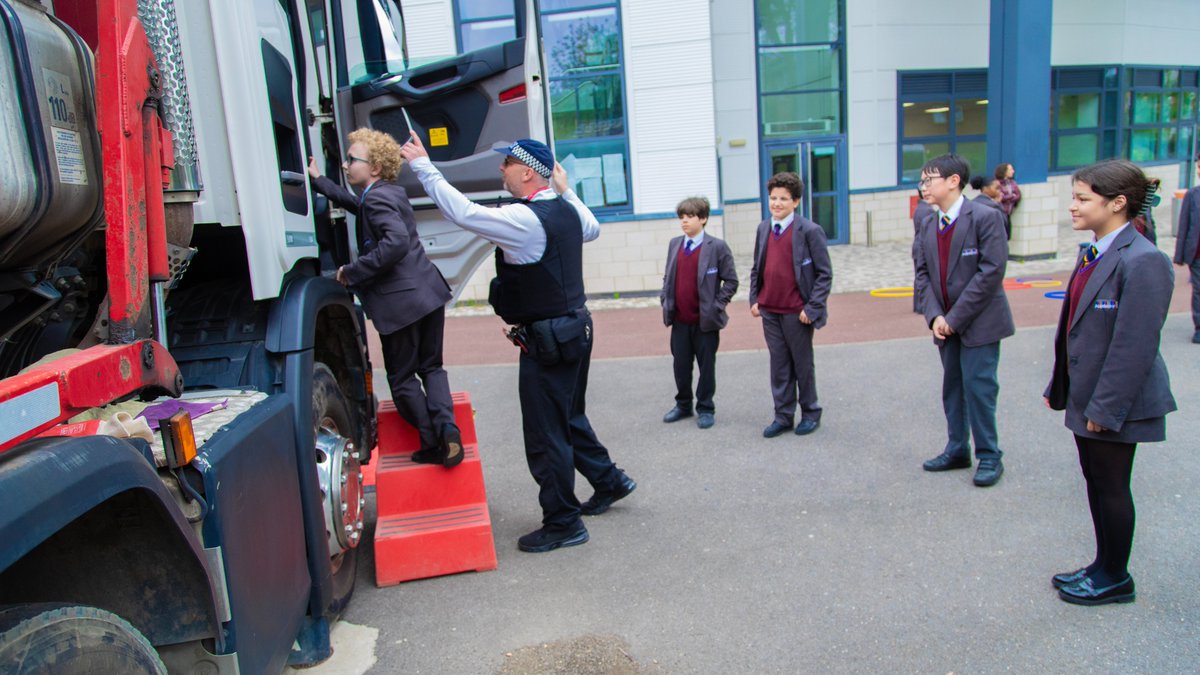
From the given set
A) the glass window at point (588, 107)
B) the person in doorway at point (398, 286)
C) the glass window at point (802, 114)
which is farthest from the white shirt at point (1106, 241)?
the glass window at point (802, 114)

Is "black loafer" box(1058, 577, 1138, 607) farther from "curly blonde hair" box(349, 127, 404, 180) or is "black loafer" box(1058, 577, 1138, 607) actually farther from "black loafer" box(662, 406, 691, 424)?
"curly blonde hair" box(349, 127, 404, 180)

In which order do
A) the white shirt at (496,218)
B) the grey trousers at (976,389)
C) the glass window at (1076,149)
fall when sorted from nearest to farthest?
the white shirt at (496,218) < the grey trousers at (976,389) < the glass window at (1076,149)

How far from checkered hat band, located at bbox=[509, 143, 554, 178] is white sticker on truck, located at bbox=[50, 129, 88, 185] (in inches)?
84.2

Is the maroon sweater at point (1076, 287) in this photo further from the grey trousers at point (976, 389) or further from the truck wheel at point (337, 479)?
the truck wheel at point (337, 479)

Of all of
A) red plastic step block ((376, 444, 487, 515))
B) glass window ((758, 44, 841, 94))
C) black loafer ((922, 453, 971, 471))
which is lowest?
black loafer ((922, 453, 971, 471))

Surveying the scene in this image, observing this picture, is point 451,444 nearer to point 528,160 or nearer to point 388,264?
point 388,264

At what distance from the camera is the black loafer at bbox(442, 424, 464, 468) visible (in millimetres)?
4180

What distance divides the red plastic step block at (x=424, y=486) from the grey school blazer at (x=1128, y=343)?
277 cm

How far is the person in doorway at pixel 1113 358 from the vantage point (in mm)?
3260

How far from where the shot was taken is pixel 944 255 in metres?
4.95

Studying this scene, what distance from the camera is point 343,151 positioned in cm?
456

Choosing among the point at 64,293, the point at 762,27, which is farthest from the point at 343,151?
the point at 762,27

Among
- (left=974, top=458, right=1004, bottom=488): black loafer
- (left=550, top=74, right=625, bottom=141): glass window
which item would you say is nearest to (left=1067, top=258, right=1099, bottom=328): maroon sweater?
(left=974, top=458, right=1004, bottom=488): black loafer

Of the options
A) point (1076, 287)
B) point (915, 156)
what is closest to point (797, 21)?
point (915, 156)
